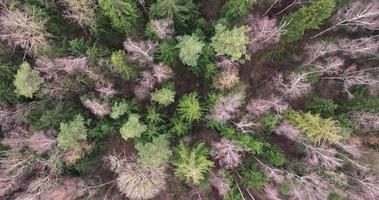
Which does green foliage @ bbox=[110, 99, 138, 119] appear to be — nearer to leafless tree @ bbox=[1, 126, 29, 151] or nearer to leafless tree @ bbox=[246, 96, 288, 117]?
leafless tree @ bbox=[1, 126, 29, 151]

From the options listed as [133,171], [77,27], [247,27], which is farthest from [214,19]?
[133,171]

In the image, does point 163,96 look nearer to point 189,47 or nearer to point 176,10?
point 189,47

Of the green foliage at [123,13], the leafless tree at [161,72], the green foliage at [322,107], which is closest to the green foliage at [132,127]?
the leafless tree at [161,72]

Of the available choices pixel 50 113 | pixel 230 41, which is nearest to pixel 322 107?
pixel 230 41

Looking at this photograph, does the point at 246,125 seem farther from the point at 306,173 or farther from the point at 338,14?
the point at 338,14

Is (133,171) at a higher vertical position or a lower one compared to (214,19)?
lower

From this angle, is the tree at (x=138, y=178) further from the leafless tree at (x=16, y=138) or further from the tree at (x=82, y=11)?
the tree at (x=82, y=11)

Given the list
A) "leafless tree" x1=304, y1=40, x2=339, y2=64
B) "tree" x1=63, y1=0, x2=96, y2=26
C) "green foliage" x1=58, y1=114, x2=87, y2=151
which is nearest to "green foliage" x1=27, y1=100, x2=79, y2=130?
"green foliage" x1=58, y1=114, x2=87, y2=151
